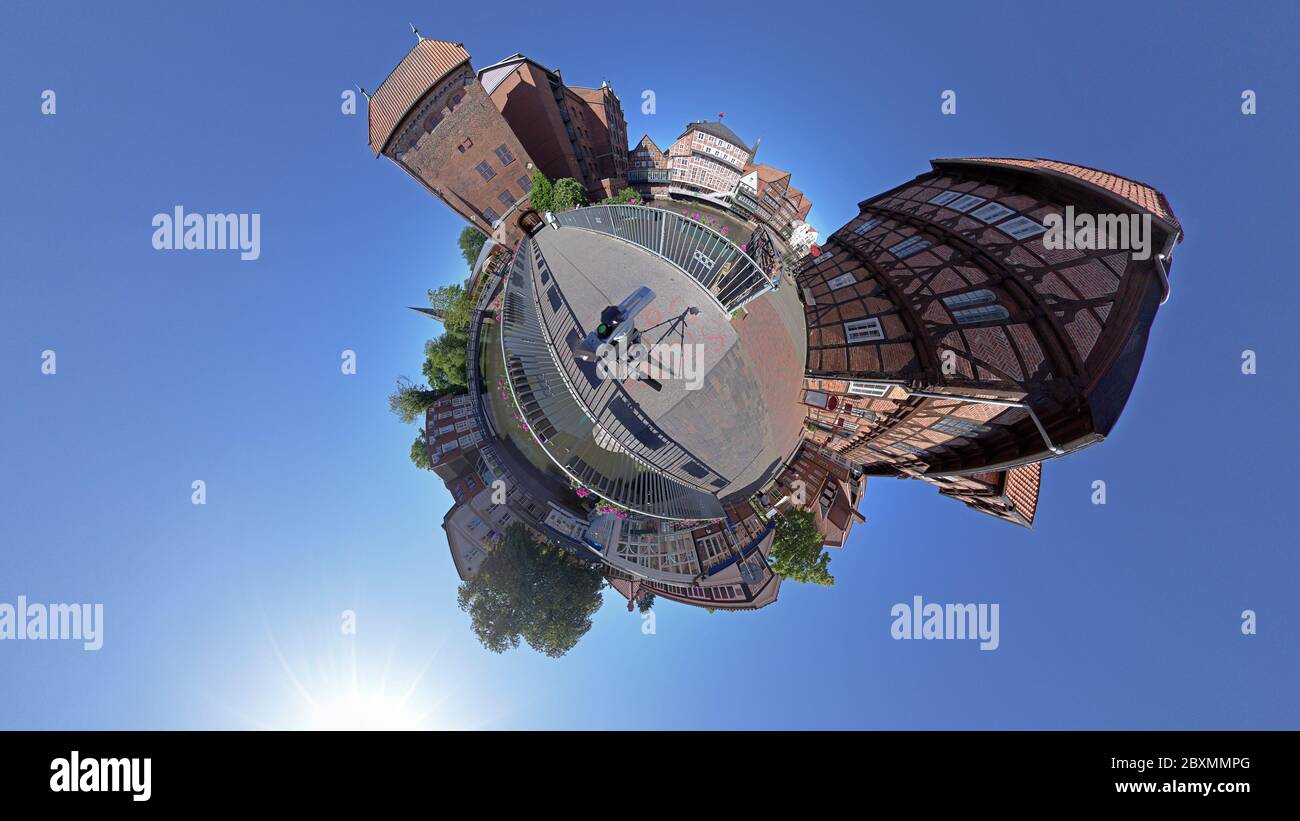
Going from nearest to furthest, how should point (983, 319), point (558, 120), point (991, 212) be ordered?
point (983, 319)
point (991, 212)
point (558, 120)

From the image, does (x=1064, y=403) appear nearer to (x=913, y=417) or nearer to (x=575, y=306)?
(x=913, y=417)

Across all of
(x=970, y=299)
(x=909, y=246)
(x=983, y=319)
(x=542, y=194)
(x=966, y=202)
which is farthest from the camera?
(x=542, y=194)

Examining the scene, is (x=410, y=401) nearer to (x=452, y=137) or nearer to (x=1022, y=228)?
(x=452, y=137)

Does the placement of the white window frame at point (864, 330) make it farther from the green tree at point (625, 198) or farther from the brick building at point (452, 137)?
the brick building at point (452, 137)

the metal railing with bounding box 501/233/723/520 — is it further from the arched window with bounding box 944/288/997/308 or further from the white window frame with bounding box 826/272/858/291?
the arched window with bounding box 944/288/997/308

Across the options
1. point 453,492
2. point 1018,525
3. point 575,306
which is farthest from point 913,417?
point 453,492

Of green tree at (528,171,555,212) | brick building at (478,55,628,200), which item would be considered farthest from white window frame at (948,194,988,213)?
green tree at (528,171,555,212)

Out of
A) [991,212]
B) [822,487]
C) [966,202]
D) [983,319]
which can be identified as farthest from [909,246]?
[822,487]
